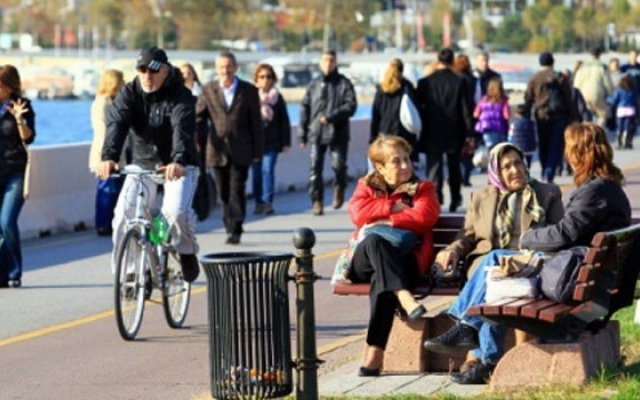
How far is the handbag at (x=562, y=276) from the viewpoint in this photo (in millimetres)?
9406

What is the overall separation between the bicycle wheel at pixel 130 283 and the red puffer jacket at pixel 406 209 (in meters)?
1.84

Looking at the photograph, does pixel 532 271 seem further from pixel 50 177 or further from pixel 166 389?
pixel 50 177

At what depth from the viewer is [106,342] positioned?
1256cm

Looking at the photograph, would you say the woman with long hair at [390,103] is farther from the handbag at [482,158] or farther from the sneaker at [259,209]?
the handbag at [482,158]

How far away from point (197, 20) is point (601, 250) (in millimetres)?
166826

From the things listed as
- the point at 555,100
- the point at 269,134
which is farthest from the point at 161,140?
the point at 555,100

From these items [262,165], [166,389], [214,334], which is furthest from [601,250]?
[262,165]

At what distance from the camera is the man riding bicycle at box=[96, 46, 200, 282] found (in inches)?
495

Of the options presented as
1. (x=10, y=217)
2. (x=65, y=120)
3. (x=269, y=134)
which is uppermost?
(x=10, y=217)

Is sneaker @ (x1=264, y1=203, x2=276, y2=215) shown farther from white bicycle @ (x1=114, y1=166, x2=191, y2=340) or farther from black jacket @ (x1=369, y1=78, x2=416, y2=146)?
white bicycle @ (x1=114, y1=166, x2=191, y2=340)

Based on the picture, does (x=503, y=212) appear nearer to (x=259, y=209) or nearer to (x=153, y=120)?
(x=153, y=120)

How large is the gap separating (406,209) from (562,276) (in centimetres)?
157

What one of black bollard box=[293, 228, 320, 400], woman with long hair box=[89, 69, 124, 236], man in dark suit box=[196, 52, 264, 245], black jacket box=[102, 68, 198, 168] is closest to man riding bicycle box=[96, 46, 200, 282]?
black jacket box=[102, 68, 198, 168]

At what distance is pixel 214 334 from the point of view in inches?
370
